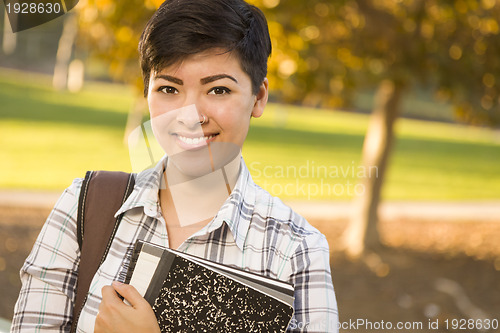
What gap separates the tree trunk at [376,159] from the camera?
6.63 meters

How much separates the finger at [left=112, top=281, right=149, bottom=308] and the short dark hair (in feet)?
1.50

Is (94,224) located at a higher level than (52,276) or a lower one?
higher

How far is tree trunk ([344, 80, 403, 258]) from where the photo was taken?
6.63 meters

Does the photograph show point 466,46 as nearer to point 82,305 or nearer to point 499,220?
point 82,305

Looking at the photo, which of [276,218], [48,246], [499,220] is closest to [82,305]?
[48,246]

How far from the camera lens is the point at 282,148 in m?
18.9

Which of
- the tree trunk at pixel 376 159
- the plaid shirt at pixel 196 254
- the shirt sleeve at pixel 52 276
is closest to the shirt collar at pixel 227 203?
the plaid shirt at pixel 196 254

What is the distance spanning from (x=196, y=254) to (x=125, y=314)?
221 millimetres

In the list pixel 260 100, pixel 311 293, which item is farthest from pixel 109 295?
pixel 260 100

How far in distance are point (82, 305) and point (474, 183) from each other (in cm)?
Answer: 1659

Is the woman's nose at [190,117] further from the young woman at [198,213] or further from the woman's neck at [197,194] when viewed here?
the woman's neck at [197,194]

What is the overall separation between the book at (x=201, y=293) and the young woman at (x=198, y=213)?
0.36 feet

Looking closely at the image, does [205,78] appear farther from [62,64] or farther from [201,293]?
[62,64]

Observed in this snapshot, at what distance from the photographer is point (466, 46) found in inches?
213
